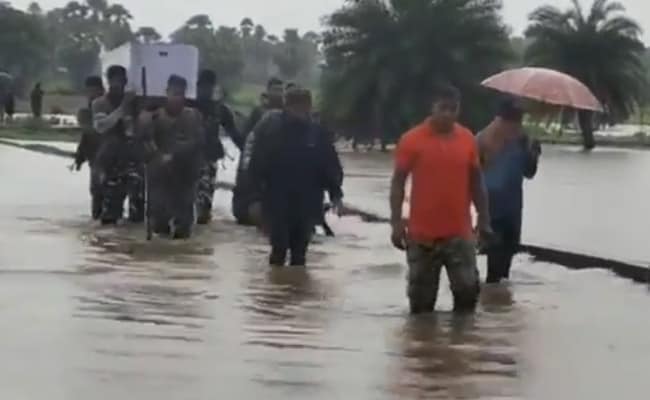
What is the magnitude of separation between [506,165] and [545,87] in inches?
42.1

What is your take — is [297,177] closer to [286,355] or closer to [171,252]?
[171,252]

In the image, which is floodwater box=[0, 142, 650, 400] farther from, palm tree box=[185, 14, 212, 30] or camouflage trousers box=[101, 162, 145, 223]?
palm tree box=[185, 14, 212, 30]

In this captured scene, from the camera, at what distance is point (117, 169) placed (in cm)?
1872

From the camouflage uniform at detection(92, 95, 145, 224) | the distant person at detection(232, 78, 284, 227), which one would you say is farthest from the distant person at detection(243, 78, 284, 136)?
the camouflage uniform at detection(92, 95, 145, 224)

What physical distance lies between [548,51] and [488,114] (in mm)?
13089

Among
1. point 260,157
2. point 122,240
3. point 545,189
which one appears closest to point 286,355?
point 260,157

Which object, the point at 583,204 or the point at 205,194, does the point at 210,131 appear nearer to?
the point at 205,194

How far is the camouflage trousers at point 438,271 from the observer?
11211 millimetres

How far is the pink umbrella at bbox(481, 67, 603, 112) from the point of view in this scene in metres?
13.8

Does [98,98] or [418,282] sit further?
[98,98]

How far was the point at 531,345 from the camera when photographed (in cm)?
1037

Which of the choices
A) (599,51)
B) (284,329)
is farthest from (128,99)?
(599,51)

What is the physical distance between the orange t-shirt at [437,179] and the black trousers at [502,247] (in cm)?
201

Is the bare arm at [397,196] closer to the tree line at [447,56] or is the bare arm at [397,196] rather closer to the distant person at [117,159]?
the distant person at [117,159]
